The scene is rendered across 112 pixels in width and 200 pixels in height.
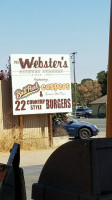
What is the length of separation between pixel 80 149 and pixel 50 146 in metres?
14.7

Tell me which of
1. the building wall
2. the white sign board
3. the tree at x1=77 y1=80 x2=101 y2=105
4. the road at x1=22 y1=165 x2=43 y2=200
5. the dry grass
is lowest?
the road at x1=22 y1=165 x2=43 y2=200

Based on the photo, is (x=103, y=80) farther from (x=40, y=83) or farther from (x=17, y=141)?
(x=17, y=141)

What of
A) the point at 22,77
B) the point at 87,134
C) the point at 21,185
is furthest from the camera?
the point at 87,134

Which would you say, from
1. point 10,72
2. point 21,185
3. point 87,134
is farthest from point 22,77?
point 21,185

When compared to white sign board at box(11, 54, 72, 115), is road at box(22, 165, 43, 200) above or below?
below

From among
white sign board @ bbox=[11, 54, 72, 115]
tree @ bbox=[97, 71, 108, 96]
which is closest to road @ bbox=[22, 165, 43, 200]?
white sign board @ bbox=[11, 54, 72, 115]

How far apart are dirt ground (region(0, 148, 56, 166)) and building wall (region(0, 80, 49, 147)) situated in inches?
37.3

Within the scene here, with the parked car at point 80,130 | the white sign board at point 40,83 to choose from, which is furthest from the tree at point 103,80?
the white sign board at point 40,83

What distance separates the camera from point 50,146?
17656 mm

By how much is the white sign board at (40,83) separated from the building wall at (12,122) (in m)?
0.46

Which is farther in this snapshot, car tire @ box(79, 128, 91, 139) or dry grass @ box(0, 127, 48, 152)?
car tire @ box(79, 128, 91, 139)

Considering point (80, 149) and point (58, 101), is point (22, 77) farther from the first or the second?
point (80, 149)

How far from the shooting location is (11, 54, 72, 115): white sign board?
1706 centimetres

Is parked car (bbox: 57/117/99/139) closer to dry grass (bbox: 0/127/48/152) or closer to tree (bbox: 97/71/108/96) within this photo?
dry grass (bbox: 0/127/48/152)
